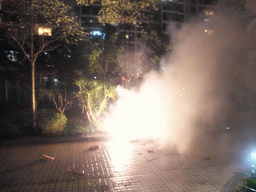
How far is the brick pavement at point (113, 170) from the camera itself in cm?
378

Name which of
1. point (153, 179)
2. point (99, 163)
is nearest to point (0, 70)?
point (99, 163)

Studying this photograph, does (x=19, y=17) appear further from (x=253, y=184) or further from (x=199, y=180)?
(x=253, y=184)

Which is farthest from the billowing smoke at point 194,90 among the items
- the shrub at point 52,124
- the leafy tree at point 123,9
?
the leafy tree at point 123,9

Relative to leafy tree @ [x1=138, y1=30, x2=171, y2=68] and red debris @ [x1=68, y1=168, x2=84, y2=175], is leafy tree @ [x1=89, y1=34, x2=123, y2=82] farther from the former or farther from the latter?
red debris @ [x1=68, y1=168, x2=84, y2=175]

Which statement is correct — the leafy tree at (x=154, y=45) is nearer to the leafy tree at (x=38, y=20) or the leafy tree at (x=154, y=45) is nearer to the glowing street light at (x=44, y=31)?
the leafy tree at (x=38, y=20)

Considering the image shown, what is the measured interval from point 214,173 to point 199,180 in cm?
63

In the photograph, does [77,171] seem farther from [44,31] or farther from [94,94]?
[44,31]

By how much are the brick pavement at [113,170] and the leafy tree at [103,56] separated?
185 inches

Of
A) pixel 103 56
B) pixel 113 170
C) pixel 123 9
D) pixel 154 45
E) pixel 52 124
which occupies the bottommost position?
pixel 113 170

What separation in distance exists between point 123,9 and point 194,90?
18.2 feet

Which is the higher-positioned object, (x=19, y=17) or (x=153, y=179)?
(x=19, y=17)

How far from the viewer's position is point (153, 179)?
160 inches

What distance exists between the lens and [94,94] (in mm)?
8523

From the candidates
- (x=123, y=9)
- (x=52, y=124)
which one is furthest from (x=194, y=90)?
(x=52, y=124)
